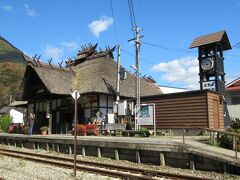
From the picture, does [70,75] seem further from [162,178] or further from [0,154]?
[162,178]

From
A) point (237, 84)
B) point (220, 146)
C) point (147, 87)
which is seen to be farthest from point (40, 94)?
point (220, 146)

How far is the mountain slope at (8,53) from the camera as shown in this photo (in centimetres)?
15575

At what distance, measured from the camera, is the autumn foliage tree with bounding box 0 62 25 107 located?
71.1 m

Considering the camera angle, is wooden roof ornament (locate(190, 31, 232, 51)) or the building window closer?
wooden roof ornament (locate(190, 31, 232, 51))

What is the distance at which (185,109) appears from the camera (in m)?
21.7

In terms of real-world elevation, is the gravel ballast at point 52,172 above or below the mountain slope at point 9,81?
below

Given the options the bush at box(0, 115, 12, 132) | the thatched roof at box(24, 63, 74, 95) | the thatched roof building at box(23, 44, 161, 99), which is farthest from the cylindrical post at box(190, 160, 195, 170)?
the bush at box(0, 115, 12, 132)

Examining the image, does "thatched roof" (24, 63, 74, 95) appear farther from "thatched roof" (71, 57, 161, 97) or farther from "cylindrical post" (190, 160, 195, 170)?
"cylindrical post" (190, 160, 195, 170)

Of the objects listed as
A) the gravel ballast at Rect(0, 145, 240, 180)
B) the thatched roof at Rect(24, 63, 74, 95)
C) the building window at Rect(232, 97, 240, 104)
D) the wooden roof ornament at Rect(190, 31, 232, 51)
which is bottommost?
the gravel ballast at Rect(0, 145, 240, 180)

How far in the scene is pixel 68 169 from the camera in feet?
43.5

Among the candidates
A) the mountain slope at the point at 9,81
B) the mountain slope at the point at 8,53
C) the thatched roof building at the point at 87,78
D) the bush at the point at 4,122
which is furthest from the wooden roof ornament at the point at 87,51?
the mountain slope at the point at 8,53

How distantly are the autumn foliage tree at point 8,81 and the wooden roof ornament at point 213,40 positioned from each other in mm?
50468

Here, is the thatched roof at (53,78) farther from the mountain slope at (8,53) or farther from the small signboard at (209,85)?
the mountain slope at (8,53)

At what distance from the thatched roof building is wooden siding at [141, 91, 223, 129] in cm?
530
